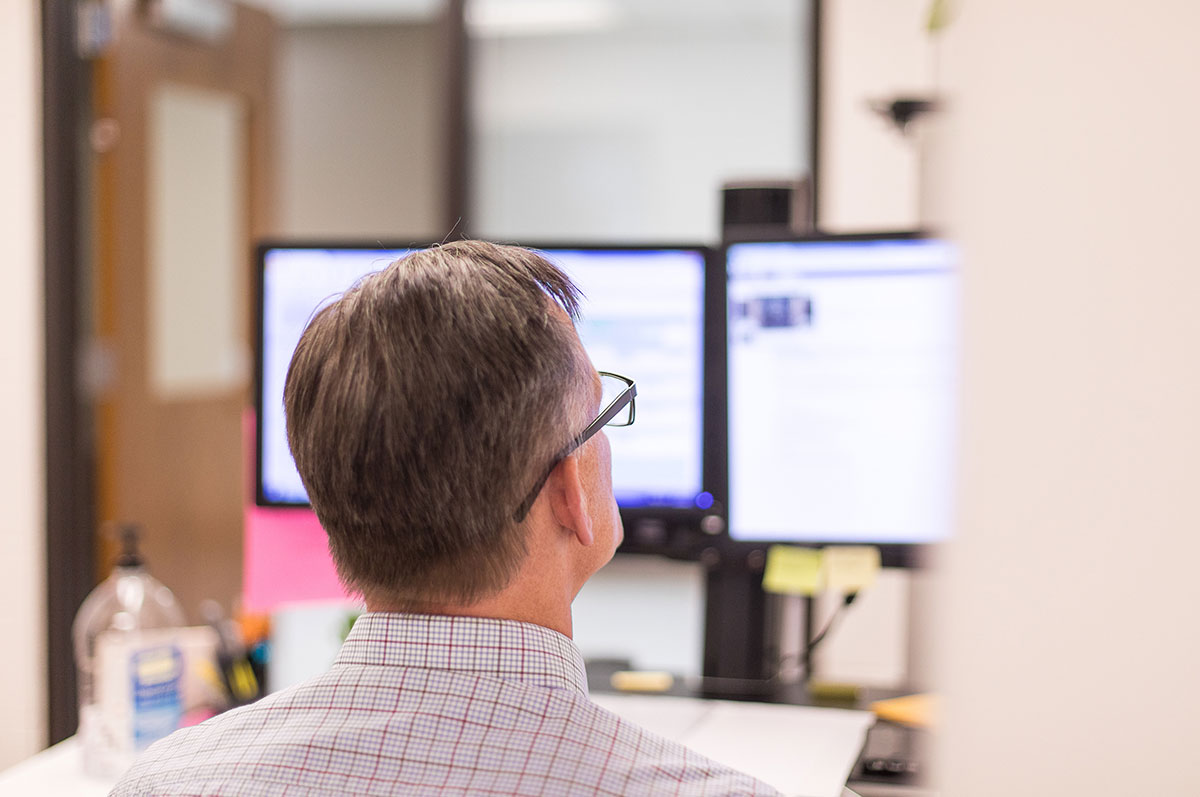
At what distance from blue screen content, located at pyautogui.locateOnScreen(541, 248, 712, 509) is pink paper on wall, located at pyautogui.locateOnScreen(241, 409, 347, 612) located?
44 cm

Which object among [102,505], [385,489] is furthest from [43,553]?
[385,489]

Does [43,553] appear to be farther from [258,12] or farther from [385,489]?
[385,489]

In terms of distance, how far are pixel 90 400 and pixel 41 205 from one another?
42 cm

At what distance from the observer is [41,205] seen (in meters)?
2.37

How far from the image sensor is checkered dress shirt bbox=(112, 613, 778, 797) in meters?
0.64

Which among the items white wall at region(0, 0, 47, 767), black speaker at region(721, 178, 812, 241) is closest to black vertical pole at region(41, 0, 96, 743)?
white wall at region(0, 0, 47, 767)

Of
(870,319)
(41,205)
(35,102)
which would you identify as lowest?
(870,319)

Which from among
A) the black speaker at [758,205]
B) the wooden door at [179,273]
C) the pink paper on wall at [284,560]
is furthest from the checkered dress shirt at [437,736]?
the wooden door at [179,273]

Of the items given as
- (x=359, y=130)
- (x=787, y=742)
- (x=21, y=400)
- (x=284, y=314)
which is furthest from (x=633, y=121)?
(x=787, y=742)

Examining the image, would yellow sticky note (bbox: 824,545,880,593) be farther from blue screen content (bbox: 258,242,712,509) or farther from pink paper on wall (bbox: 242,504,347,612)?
pink paper on wall (bbox: 242,504,347,612)

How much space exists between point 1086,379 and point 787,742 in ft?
3.42

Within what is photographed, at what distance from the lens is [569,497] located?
77 cm

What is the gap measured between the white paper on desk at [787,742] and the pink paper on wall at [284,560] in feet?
1.85

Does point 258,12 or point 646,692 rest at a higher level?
point 258,12
